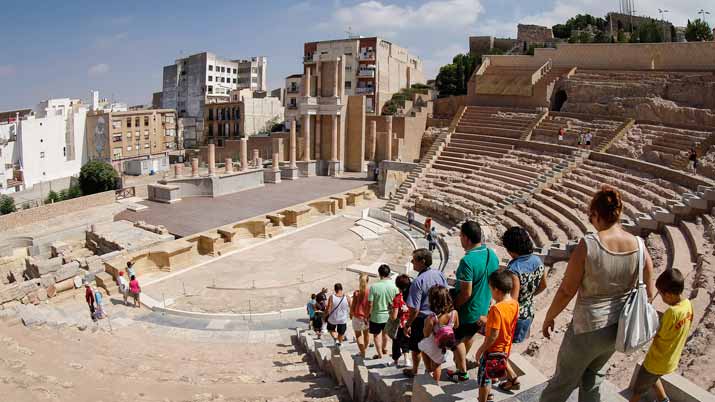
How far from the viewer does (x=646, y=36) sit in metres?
44.2

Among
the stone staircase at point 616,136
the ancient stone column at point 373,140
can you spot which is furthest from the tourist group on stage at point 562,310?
the ancient stone column at point 373,140

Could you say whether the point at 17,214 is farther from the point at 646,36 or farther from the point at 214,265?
the point at 646,36

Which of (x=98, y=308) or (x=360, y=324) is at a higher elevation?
(x=360, y=324)

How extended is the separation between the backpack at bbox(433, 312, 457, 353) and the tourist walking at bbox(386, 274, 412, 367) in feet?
3.54

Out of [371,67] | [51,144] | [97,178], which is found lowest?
[97,178]

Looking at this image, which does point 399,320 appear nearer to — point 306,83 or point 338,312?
point 338,312

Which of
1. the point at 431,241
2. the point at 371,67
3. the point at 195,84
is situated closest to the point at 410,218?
the point at 431,241

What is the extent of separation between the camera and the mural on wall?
48188mm

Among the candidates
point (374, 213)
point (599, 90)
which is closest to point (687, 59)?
point (599, 90)

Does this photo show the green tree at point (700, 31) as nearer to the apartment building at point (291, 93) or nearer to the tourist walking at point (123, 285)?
the apartment building at point (291, 93)

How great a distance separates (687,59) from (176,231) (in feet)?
95.2

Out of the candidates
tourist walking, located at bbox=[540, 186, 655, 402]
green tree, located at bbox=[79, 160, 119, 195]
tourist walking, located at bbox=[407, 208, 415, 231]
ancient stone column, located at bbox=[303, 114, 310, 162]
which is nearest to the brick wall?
green tree, located at bbox=[79, 160, 119, 195]

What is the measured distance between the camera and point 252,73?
77.1m

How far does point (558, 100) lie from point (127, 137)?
38.9 m
